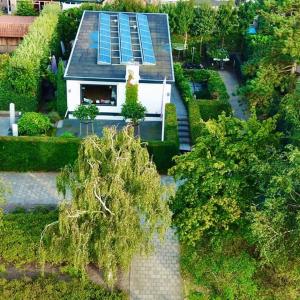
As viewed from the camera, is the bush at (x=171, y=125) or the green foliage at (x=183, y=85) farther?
the green foliage at (x=183, y=85)

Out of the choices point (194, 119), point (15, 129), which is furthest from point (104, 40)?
point (15, 129)

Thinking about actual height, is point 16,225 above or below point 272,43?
below

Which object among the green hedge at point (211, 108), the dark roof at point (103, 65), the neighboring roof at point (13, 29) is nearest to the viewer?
the dark roof at point (103, 65)

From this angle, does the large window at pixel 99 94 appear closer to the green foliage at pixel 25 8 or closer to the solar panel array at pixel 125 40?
the solar panel array at pixel 125 40

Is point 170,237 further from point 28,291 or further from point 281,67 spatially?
point 281,67

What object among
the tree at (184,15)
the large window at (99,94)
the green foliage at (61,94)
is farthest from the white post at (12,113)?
the tree at (184,15)

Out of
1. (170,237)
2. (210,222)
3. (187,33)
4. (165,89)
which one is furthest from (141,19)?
(210,222)

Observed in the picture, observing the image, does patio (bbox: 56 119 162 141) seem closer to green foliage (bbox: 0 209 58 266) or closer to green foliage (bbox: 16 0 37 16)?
green foliage (bbox: 0 209 58 266)

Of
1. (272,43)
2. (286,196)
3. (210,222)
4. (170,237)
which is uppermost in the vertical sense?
(272,43)
